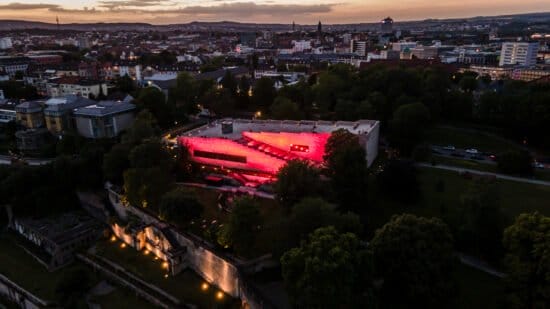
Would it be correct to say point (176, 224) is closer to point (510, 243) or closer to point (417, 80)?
point (510, 243)

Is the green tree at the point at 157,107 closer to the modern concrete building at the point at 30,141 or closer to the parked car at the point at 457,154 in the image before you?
the modern concrete building at the point at 30,141

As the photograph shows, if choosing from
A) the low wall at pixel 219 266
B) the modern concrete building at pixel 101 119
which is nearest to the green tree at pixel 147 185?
the low wall at pixel 219 266

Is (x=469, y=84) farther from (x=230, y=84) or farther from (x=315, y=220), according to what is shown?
(x=315, y=220)

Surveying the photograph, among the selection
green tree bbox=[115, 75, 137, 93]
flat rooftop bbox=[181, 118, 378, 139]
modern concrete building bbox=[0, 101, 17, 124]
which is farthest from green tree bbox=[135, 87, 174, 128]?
modern concrete building bbox=[0, 101, 17, 124]

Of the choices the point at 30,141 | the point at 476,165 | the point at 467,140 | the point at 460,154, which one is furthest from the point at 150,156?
the point at 467,140

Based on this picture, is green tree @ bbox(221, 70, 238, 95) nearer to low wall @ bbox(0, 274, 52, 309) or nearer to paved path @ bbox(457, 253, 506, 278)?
low wall @ bbox(0, 274, 52, 309)

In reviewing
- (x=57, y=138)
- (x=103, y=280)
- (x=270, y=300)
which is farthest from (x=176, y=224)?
(x=57, y=138)
